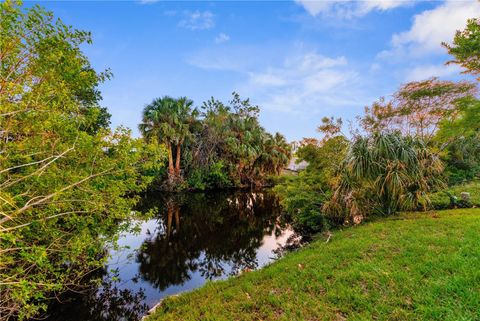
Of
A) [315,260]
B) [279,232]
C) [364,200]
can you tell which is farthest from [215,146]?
[315,260]

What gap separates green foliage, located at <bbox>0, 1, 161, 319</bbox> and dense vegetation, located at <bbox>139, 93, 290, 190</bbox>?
1601 centimetres

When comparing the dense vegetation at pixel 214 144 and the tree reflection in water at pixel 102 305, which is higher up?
the dense vegetation at pixel 214 144

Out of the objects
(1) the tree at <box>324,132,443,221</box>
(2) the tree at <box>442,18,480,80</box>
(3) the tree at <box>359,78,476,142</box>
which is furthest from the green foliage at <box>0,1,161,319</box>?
(3) the tree at <box>359,78,476,142</box>

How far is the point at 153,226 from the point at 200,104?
1559 cm

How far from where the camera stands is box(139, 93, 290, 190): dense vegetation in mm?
20188

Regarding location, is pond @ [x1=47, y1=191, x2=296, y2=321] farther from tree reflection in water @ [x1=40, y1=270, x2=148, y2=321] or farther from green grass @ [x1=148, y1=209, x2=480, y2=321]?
green grass @ [x1=148, y1=209, x2=480, y2=321]

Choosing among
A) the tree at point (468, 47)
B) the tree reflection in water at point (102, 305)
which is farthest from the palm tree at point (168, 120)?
the tree at point (468, 47)

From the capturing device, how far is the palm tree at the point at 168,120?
766 inches

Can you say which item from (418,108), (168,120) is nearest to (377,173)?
(418,108)

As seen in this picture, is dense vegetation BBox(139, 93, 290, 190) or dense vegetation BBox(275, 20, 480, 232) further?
dense vegetation BBox(139, 93, 290, 190)

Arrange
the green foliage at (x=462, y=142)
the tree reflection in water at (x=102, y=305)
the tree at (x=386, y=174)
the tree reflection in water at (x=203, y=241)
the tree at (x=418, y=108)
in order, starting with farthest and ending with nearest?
1. the tree at (x=418, y=108)
2. the green foliage at (x=462, y=142)
3. the tree reflection in water at (x=203, y=241)
4. the tree at (x=386, y=174)
5. the tree reflection in water at (x=102, y=305)

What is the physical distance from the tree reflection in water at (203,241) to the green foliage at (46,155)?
1977 mm

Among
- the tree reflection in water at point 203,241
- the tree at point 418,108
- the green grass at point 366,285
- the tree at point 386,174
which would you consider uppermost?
the tree at point 418,108

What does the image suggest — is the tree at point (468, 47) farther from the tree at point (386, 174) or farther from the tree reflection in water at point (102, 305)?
the tree reflection in water at point (102, 305)
